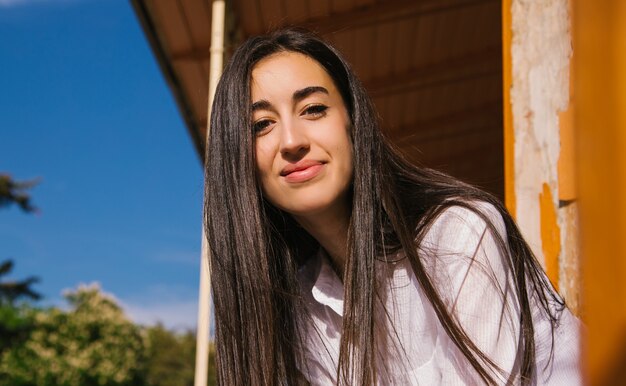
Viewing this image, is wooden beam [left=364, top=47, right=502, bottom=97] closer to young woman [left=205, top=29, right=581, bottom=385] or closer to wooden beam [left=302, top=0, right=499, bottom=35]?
wooden beam [left=302, top=0, right=499, bottom=35]

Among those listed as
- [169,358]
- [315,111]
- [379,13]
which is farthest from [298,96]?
[169,358]

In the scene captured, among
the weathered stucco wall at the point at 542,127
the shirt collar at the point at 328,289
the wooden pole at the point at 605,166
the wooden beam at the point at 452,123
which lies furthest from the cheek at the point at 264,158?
the wooden beam at the point at 452,123

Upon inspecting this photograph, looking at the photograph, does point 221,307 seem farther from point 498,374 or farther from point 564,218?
point 564,218

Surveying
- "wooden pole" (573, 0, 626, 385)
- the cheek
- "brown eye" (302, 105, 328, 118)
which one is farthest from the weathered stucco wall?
"wooden pole" (573, 0, 626, 385)

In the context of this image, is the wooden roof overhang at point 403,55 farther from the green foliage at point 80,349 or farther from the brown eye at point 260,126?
the green foliage at point 80,349

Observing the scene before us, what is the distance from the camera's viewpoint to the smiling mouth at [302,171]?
199 centimetres

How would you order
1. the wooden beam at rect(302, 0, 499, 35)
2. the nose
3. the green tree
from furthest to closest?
the green tree → the wooden beam at rect(302, 0, 499, 35) → the nose

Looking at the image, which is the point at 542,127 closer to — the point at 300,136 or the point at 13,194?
the point at 300,136

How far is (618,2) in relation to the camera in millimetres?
305

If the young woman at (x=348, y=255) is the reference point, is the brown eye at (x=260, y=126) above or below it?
above

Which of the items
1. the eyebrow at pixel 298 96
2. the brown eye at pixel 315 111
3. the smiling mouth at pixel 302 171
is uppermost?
the eyebrow at pixel 298 96

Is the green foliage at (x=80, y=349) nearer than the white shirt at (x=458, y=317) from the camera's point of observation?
No

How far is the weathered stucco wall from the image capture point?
2.16 m

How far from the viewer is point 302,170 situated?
2.01 metres
